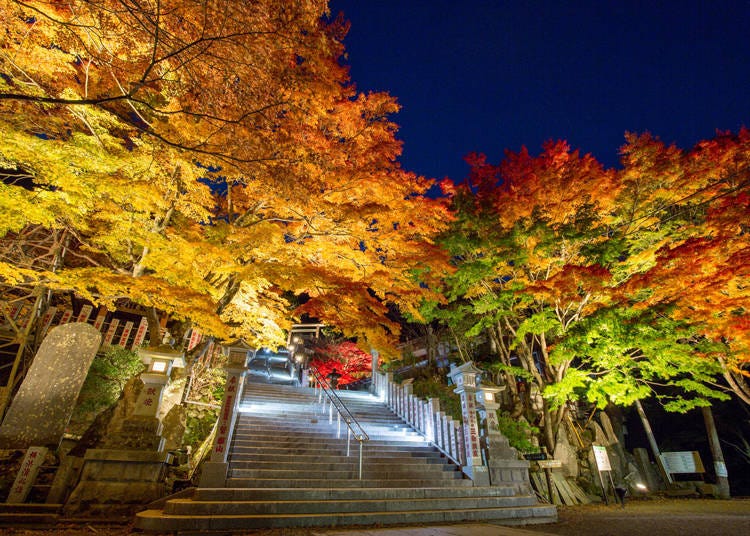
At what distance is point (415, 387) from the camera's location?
15.6 meters

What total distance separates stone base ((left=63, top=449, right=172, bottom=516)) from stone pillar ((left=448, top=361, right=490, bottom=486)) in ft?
23.6

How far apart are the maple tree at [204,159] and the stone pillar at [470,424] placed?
2.54m

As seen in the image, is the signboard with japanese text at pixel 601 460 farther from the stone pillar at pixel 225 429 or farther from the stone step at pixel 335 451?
the stone pillar at pixel 225 429

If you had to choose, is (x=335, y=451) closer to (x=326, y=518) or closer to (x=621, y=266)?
(x=326, y=518)

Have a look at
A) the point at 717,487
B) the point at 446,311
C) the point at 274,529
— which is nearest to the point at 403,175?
the point at 446,311

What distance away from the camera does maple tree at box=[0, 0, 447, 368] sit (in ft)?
18.9

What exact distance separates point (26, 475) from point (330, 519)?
6277 mm

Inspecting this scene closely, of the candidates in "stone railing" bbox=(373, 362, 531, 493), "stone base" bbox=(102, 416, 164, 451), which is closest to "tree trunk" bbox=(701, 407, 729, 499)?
"stone railing" bbox=(373, 362, 531, 493)

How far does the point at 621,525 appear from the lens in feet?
23.9

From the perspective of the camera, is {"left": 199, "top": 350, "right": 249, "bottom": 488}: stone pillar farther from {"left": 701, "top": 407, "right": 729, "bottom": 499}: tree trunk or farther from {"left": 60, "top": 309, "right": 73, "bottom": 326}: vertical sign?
{"left": 701, "top": 407, "right": 729, "bottom": 499}: tree trunk

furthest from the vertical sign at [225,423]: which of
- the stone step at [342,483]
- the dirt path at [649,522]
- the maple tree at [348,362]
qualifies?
the maple tree at [348,362]

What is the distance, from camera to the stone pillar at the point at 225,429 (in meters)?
6.82

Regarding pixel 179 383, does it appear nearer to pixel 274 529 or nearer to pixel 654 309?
pixel 274 529

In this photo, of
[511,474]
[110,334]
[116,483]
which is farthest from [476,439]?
[110,334]
